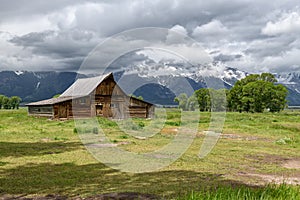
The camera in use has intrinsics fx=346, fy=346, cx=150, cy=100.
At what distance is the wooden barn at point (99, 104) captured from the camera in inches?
1980

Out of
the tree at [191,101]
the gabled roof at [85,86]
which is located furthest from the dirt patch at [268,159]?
the gabled roof at [85,86]

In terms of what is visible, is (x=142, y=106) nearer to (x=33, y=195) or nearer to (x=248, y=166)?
(x=248, y=166)

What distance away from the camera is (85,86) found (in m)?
55.7

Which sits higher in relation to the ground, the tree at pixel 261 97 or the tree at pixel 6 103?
the tree at pixel 261 97

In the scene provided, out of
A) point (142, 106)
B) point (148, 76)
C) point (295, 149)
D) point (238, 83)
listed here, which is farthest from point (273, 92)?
point (148, 76)

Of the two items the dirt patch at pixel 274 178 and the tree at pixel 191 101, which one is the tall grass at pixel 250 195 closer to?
the dirt patch at pixel 274 178

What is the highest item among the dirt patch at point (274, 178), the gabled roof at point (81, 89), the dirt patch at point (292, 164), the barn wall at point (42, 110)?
the gabled roof at point (81, 89)

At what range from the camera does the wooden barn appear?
50281mm

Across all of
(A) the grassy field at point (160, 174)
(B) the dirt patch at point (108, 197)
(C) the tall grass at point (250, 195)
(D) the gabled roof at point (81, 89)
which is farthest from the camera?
(D) the gabled roof at point (81, 89)

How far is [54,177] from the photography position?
12.2 meters

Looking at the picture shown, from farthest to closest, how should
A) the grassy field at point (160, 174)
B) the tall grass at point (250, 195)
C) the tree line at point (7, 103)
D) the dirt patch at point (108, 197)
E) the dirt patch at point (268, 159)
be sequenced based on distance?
the tree line at point (7, 103) → the dirt patch at point (268, 159) → the grassy field at point (160, 174) → the dirt patch at point (108, 197) → the tall grass at point (250, 195)

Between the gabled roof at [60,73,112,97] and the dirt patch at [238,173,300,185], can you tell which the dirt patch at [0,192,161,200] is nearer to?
the dirt patch at [238,173,300,185]

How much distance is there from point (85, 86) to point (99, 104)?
620 centimetres

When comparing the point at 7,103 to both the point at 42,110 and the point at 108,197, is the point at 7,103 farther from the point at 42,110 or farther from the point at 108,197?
the point at 108,197
